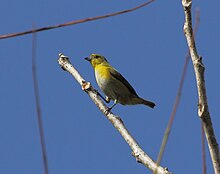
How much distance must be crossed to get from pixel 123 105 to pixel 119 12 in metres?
6.91

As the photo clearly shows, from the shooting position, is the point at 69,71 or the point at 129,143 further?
the point at 69,71

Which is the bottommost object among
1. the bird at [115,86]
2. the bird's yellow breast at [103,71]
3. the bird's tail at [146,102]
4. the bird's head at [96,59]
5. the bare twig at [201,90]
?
the bare twig at [201,90]

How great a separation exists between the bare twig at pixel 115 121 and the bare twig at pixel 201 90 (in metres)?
0.27

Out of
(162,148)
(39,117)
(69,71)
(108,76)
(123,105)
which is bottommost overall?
(162,148)

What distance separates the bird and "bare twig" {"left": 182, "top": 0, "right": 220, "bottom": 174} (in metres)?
5.96

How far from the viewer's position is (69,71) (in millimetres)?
4137

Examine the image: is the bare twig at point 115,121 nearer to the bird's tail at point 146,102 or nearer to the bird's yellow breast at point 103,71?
the bird's yellow breast at point 103,71

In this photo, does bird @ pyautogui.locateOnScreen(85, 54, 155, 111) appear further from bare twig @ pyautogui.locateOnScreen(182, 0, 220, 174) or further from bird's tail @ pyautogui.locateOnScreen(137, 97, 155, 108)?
bare twig @ pyautogui.locateOnScreen(182, 0, 220, 174)

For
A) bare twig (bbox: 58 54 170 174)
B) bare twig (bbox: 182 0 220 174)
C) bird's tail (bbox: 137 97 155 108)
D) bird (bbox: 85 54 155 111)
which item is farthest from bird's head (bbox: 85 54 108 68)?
bare twig (bbox: 182 0 220 174)

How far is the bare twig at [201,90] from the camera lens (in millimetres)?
1779

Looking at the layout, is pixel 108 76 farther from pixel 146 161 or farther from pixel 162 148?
pixel 162 148

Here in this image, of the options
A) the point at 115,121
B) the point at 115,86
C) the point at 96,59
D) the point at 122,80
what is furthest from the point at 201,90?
the point at 96,59

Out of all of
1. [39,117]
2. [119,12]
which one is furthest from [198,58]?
Answer: [39,117]

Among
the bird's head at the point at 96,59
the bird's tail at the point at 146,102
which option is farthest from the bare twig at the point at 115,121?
the bird's head at the point at 96,59
